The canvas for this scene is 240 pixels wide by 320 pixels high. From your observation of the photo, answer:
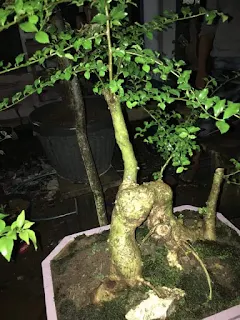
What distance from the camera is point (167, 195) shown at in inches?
44.3

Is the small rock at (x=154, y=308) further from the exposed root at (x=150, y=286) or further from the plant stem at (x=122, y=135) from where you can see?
the plant stem at (x=122, y=135)

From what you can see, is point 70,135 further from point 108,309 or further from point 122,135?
point 108,309

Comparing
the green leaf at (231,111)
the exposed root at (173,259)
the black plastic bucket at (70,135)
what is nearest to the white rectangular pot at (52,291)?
the exposed root at (173,259)

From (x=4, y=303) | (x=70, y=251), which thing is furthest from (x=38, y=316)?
(x=70, y=251)

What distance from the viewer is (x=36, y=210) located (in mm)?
2486

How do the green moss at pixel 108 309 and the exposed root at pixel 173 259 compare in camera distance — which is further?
the exposed root at pixel 173 259

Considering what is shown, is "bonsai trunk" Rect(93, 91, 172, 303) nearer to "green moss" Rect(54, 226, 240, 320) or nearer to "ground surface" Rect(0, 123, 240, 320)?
"green moss" Rect(54, 226, 240, 320)

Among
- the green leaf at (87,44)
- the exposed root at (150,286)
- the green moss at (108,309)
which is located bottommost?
the green moss at (108,309)

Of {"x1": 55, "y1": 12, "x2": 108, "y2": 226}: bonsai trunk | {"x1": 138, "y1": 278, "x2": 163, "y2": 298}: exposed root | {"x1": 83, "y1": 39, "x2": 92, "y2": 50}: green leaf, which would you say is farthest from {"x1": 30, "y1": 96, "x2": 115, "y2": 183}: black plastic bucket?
{"x1": 83, "y1": 39, "x2": 92, "y2": 50}: green leaf

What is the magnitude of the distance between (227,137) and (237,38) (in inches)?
61.0

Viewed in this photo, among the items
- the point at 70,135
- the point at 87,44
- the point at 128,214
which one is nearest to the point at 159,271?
→ the point at 128,214

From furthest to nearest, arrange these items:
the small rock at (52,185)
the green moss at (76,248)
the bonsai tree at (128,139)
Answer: the small rock at (52,185) < the green moss at (76,248) < the bonsai tree at (128,139)

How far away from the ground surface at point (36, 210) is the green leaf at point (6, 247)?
1399 mm

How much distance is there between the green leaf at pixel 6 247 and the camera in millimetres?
471
